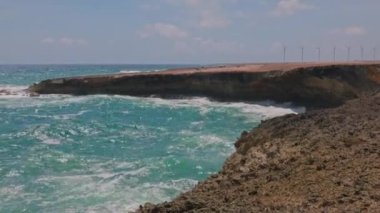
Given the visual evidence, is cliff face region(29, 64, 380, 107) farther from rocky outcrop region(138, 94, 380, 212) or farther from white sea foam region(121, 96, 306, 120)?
rocky outcrop region(138, 94, 380, 212)

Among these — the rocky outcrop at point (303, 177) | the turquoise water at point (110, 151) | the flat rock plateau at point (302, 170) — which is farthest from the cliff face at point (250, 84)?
the rocky outcrop at point (303, 177)

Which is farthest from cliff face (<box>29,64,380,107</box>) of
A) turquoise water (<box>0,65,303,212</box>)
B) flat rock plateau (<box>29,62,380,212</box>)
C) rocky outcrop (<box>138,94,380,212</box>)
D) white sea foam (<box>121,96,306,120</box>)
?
rocky outcrop (<box>138,94,380,212</box>)

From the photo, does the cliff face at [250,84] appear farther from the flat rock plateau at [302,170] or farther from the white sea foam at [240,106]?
the flat rock plateau at [302,170]

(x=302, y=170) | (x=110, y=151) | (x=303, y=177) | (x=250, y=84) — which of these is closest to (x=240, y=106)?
(x=250, y=84)

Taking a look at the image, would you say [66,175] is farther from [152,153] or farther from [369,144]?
[369,144]

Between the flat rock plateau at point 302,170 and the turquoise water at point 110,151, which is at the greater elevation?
the flat rock plateau at point 302,170

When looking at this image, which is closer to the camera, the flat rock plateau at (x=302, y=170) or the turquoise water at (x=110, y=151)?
the flat rock plateau at (x=302, y=170)

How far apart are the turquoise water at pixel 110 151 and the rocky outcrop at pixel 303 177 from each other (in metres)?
4.28

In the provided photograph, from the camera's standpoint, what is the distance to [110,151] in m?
20.4

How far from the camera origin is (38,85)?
176ft

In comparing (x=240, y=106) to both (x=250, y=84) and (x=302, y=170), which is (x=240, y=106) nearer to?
(x=250, y=84)

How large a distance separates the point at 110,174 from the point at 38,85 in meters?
40.1

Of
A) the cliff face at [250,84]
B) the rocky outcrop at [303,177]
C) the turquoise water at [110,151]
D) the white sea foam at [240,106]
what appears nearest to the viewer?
the rocky outcrop at [303,177]

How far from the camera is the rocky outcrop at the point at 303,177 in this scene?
635cm
